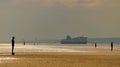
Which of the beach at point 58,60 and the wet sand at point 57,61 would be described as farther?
the beach at point 58,60

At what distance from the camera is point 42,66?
113 feet

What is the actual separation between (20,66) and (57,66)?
10.1ft

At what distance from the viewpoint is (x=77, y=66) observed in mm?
34656

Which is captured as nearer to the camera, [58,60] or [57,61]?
[57,61]

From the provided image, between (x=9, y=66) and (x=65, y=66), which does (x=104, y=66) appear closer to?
(x=65, y=66)

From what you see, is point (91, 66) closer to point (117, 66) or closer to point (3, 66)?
point (117, 66)

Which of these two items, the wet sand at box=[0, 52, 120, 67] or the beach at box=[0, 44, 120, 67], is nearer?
the wet sand at box=[0, 52, 120, 67]

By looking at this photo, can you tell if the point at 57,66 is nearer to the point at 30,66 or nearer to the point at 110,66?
the point at 30,66

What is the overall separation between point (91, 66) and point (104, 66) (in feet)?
3.64

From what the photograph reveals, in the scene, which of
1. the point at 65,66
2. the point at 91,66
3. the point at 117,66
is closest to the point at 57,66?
Result: the point at 65,66

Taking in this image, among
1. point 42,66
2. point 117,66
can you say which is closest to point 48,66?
point 42,66

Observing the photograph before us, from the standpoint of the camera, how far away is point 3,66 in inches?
1336

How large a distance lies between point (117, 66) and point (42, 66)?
637 cm

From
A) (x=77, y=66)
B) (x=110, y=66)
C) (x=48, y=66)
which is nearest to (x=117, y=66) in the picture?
(x=110, y=66)
